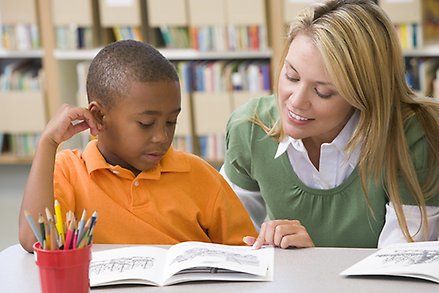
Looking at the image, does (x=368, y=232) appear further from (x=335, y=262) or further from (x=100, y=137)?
(x=100, y=137)

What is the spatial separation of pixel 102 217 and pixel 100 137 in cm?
16

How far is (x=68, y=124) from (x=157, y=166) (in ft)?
0.65

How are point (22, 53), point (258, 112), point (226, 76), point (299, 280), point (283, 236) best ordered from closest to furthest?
point (299, 280)
point (283, 236)
point (258, 112)
point (226, 76)
point (22, 53)

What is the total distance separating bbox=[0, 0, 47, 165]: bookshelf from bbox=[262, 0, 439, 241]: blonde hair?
2.66 meters

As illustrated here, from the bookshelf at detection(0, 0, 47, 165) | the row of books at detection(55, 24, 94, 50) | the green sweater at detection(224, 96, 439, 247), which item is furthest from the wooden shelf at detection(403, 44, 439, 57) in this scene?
the green sweater at detection(224, 96, 439, 247)

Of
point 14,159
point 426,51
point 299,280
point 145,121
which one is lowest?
point 14,159

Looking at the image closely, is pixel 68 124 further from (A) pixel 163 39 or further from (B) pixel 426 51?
(A) pixel 163 39

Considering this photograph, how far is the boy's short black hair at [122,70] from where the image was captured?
69.4 inches

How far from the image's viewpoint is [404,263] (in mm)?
1499

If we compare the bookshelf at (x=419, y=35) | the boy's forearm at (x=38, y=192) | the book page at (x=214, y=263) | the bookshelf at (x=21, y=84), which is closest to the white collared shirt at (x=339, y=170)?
the book page at (x=214, y=263)

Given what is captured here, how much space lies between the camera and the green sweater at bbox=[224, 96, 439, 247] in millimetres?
1938

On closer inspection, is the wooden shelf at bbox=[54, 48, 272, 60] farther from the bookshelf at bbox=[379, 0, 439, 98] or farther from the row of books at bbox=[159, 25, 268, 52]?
the bookshelf at bbox=[379, 0, 439, 98]

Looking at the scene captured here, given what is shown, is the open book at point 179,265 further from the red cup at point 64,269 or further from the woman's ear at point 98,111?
the woman's ear at point 98,111

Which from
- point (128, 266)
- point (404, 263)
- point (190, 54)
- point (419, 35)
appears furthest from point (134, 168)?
point (190, 54)
